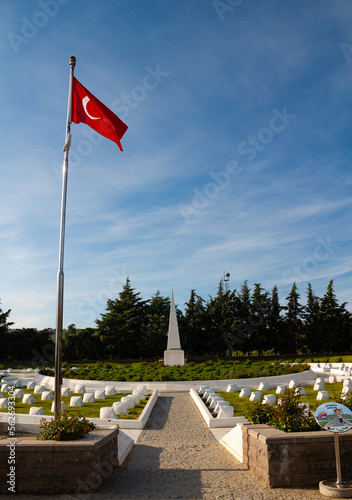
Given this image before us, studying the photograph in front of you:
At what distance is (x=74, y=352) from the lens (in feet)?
170

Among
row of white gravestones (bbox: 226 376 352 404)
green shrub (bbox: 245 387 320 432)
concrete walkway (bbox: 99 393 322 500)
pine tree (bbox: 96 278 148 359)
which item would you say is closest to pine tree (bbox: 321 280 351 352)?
pine tree (bbox: 96 278 148 359)

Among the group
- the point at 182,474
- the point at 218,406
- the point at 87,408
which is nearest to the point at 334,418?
the point at 182,474

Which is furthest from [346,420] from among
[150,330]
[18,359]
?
[18,359]

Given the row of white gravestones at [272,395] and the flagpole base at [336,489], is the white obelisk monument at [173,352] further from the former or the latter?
the flagpole base at [336,489]

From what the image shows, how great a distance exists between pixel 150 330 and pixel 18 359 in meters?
18.1

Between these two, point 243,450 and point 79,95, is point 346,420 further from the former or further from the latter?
point 79,95

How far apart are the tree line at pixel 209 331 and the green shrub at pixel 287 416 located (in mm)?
39729

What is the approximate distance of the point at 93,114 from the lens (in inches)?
423

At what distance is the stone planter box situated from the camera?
22.9ft

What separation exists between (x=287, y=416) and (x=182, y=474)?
8.04ft

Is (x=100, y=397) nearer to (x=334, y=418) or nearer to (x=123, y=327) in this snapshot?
(x=334, y=418)

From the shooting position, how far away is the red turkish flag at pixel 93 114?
10695 mm

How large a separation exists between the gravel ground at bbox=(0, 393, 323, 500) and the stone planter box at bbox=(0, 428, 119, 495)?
0.61 ft

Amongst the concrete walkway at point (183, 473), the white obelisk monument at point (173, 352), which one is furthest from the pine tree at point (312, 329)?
the concrete walkway at point (183, 473)
